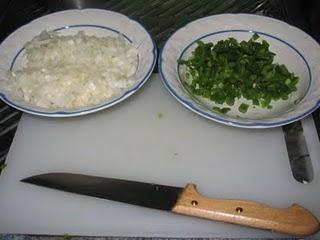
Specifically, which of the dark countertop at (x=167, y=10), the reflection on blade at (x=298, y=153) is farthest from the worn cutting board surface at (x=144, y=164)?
the dark countertop at (x=167, y=10)

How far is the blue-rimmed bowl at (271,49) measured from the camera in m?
0.96

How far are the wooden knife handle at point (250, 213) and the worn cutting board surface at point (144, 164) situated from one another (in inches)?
2.5

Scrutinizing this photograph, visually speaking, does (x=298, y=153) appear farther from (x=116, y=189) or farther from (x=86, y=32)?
(x=86, y=32)

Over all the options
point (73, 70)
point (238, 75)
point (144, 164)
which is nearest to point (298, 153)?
point (238, 75)

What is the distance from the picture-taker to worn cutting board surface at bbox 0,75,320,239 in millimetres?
887

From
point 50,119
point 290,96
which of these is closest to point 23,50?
point 50,119

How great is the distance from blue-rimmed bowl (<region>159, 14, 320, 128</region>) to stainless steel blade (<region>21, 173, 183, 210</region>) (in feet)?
0.74

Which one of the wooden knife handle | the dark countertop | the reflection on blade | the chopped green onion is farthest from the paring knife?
the dark countertop

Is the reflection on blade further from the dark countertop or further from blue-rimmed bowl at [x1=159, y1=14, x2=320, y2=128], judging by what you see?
the dark countertop

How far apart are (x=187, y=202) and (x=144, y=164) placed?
0.65 feet

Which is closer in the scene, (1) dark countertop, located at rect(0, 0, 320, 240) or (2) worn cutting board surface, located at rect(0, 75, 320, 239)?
(2) worn cutting board surface, located at rect(0, 75, 320, 239)

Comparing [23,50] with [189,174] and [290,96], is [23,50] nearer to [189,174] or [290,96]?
[189,174]

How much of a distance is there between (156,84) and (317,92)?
0.45 m

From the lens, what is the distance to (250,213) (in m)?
0.80
